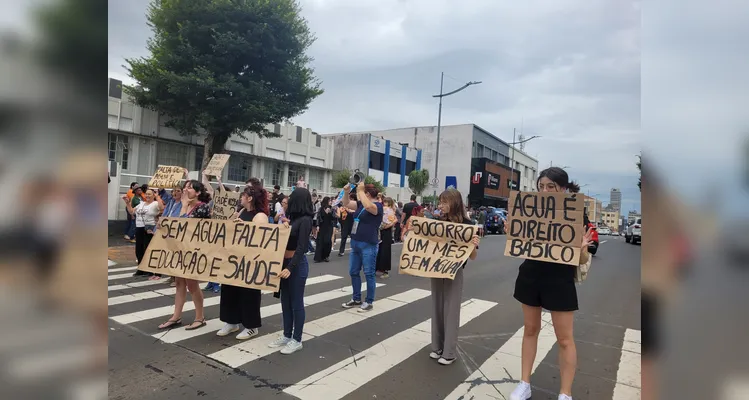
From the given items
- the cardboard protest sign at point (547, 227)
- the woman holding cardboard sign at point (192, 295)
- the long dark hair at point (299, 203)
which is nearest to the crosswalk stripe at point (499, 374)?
the cardboard protest sign at point (547, 227)

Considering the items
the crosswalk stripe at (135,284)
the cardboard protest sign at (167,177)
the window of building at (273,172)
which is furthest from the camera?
the window of building at (273,172)

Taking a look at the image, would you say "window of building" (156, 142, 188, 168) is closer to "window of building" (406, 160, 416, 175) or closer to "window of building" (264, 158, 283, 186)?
"window of building" (264, 158, 283, 186)

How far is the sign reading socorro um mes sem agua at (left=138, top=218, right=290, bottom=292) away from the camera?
4496 mm

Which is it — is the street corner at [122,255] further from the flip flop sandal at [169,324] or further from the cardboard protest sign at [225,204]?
the flip flop sandal at [169,324]

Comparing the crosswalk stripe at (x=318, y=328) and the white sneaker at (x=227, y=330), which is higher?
the white sneaker at (x=227, y=330)

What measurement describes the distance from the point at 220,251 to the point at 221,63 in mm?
16418

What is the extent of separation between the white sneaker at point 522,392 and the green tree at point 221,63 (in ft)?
57.5

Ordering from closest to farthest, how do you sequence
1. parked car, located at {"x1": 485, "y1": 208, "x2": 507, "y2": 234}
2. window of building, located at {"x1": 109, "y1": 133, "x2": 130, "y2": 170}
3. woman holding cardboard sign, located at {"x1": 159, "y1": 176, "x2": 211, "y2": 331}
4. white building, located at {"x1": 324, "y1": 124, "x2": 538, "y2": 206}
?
woman holding cardboard sign, located at {"x1": 159, "y1": 176, "x2": 211, "y2": 331} < window of building, located at {"x1": 109, "y1": 133, "x2": 130, "y2": 170} < parked car, located at {"x1": 485, "y1": 208, "x2": 507, "y2": 234} < white building, located at {"x1": 324, "y1": 124, "x2": 538, "y2": 206}

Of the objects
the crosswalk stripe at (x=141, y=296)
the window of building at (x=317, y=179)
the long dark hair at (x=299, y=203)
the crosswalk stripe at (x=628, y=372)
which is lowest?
the crosswalk stripe at (x=141, y=296)

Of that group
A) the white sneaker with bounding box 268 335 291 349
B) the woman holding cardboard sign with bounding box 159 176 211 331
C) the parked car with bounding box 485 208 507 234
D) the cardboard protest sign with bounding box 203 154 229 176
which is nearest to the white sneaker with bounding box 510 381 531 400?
the white sneaker with bounding box 268 335 291 349

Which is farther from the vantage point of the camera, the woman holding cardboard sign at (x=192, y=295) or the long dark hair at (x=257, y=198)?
the woman holding cardboard sign at (x=192, y=295)

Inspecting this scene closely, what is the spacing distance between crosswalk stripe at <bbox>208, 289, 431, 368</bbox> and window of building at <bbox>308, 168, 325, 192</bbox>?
2497 centimetres

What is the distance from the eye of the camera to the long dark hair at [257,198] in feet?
16.5

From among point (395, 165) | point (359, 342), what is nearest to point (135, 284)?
point (359, 342)
